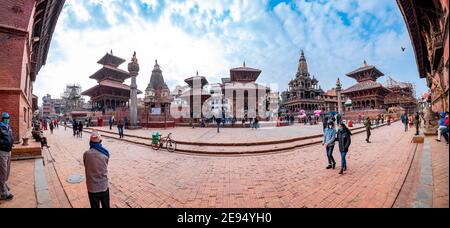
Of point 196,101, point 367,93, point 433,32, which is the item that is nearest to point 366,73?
point 367,93

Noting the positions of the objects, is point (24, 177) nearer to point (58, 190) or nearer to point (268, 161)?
point (58, 190)

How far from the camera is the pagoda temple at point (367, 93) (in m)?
38.9

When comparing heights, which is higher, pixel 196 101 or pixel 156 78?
pixel 156 78

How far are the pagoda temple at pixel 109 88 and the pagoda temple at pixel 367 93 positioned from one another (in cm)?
5265

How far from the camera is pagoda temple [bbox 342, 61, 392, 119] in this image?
38.9 metres

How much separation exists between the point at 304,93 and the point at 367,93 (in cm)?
1587

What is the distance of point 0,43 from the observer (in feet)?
25.3

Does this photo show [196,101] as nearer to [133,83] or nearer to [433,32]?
[133,83]

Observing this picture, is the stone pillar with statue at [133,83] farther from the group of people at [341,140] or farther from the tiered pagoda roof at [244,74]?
the group of people at [341,140]

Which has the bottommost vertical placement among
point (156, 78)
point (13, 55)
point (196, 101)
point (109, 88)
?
point (196, 101)

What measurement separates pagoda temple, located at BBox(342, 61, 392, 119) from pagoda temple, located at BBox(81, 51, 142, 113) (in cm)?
5265

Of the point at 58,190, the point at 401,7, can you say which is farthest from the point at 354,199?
the point at 401,7

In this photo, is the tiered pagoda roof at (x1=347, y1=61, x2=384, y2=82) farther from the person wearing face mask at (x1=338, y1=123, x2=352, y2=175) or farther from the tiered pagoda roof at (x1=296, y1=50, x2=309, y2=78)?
the person wearing face mask at (x1=338, y1=123, x2=352, y2=175)

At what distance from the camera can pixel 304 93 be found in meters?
53.7
